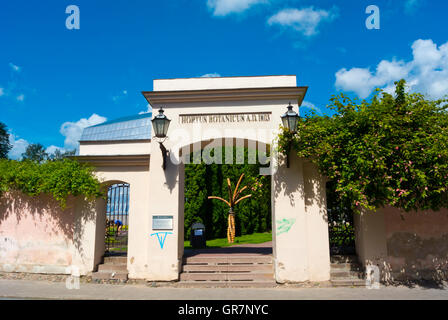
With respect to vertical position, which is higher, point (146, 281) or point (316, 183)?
point (316, 183)

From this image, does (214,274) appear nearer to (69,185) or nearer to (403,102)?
(69,185)

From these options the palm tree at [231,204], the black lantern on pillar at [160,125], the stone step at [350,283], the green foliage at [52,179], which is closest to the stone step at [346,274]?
the stone step at [350,283]

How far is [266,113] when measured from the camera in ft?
28.6

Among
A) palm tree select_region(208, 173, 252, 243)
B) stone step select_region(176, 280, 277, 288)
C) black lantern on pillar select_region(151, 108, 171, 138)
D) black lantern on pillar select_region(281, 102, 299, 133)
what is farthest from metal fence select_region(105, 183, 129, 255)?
palm tree select_region(208, 173, 252, 243)

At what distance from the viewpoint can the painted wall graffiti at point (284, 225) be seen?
26.6 feet

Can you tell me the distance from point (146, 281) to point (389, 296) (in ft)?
19.8

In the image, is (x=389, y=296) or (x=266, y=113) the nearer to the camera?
(x=389, y=296)

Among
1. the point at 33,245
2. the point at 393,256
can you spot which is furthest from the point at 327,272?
the point at 33,245

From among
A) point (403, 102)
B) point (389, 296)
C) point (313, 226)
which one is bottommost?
point (389, 296)

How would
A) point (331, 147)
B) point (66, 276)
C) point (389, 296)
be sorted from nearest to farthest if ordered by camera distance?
1. point (389, 296)
2. point (331, 147)
3. point (66, 276)

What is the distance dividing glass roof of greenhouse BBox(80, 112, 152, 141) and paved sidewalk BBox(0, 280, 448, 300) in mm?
35677

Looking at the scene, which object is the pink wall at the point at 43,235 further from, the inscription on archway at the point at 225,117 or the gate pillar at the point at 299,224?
the gate pillar at the point at 299,224

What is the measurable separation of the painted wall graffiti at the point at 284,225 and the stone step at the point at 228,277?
1226 mm

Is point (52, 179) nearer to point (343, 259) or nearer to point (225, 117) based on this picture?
point (225, 117)
